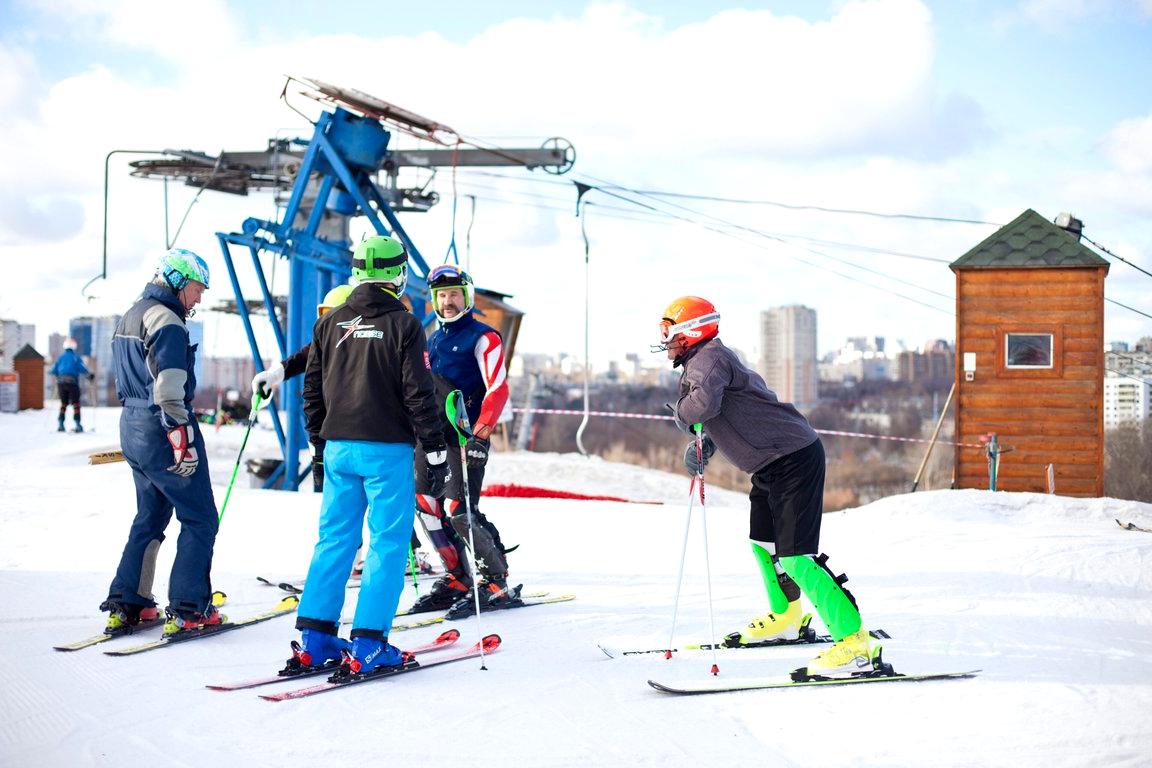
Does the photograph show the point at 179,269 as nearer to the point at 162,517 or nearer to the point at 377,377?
the point at 162,517

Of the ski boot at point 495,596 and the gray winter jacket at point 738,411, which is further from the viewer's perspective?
the ski boot at point 495,596

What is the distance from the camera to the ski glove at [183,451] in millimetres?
5055

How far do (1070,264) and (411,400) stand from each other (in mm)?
13082

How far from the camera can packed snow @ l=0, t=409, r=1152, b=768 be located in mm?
3633

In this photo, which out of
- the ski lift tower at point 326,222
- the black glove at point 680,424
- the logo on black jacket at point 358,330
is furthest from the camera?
the ski lift tower at point 326,222

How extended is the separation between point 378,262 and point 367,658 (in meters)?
1.76

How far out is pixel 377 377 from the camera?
4.51 meters

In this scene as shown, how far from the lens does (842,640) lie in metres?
4.55

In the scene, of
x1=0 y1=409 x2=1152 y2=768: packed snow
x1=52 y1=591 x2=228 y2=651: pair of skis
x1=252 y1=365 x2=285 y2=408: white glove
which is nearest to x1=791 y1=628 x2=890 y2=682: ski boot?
x1=0 y1=409 x2=1152 y2=768: packed snow

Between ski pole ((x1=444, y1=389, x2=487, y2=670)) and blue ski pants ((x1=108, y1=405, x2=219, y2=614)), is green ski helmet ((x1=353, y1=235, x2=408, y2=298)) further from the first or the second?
blue ski pants ((x1=108, y1=405, x2=219, y2=614))

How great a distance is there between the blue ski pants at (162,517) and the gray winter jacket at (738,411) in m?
2.45

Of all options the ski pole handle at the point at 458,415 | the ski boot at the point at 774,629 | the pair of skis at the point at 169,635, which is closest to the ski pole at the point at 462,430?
the ski pole handle at the point at 458,415

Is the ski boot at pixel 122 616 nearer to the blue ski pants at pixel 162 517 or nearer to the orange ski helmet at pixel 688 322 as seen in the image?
the blue ski pants at pixel 162 517

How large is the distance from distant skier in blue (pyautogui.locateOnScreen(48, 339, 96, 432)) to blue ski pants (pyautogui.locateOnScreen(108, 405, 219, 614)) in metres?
14.1
